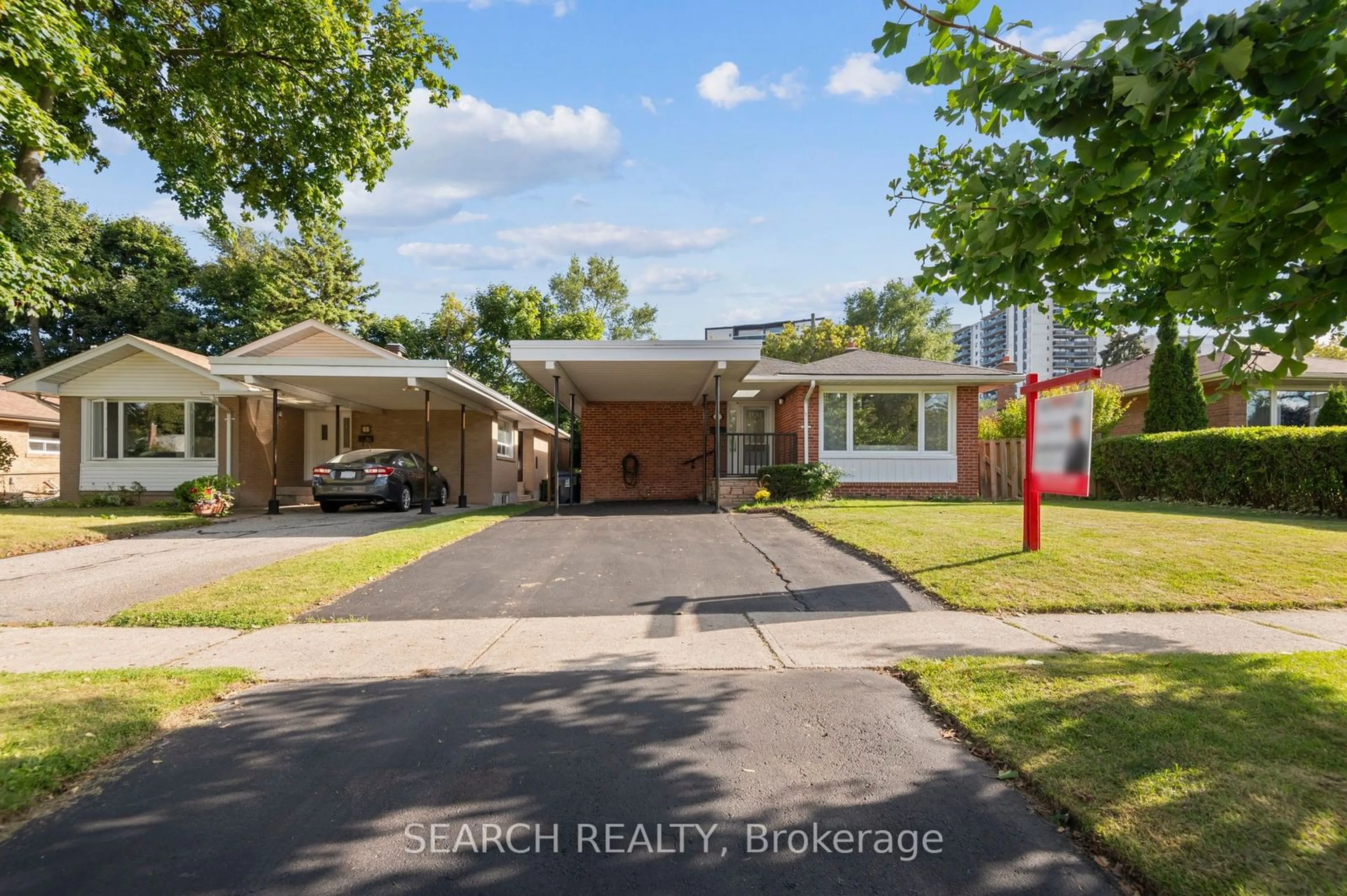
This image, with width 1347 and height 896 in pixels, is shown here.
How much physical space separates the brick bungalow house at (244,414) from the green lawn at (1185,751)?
42.2ft

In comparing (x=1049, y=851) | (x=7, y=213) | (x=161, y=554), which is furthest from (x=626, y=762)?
(x=7, y=213)

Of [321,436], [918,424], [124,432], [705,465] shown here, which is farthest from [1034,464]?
[124,432]

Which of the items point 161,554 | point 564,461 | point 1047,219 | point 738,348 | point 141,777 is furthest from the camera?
point 564,461

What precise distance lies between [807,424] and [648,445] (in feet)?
16.5

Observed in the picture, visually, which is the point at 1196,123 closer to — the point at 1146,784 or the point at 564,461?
the point at 1146,784

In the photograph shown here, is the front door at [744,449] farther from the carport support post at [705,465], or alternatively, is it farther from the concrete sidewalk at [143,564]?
the concrete sidewalk at [143,564]

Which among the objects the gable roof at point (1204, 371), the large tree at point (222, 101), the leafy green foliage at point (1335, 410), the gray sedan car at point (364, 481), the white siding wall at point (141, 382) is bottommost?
the gray sedan car at point (364, 481)

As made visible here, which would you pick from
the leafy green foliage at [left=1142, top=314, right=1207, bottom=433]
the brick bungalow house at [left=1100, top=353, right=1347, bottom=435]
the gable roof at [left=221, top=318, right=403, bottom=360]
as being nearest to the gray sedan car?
the gable roof at [left=221, top=318, right=403, bottom=360]

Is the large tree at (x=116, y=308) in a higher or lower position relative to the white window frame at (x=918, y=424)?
higher

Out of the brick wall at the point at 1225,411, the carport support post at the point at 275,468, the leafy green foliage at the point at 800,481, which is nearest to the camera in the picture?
the carport support post at the point at 275,468

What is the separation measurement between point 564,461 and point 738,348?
71.6ft

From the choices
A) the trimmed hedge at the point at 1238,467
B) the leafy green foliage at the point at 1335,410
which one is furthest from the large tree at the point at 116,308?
the leafy green foliage at the point at 1335,410

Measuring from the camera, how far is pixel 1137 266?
203 inches

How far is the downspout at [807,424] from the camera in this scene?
1703 cm
